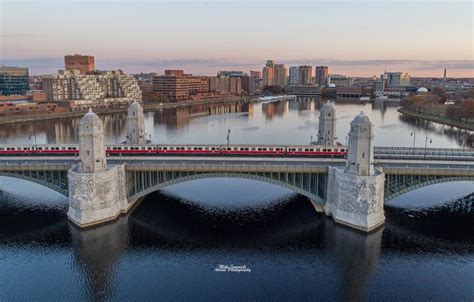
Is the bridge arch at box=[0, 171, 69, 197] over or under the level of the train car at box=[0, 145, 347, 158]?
under

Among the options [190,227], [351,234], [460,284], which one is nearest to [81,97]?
[190,227]

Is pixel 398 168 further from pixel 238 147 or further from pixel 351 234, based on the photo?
pixel 238 147

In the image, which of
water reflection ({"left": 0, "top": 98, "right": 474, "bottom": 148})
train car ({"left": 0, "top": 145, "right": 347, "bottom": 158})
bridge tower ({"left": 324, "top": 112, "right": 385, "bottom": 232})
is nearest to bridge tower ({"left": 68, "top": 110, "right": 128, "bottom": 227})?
train car ({"left": 0, "top": 145, "right": 347, "bottom": 158})

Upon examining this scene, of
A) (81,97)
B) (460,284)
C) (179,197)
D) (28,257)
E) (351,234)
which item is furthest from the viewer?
(81,97)

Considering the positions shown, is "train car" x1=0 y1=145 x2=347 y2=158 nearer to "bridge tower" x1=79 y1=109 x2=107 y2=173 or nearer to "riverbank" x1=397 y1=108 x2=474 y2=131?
"bridge tower" x1=79 y1=109 x2=107 y2=173

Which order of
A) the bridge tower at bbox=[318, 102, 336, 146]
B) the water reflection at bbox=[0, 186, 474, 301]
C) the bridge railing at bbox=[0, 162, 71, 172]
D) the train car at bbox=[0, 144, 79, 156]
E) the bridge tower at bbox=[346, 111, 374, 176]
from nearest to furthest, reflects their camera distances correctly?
the water reflection at bbox=[0, 186, 474, 301]
the bridge tower at bbox=[346, 111, 374, 176]
the bridge railing at bbox=[0, 162, 71, 172]
the train car at bbox=[0, 144, 79, 156]
the bridge tower at bbox=[318, 102, 336, 146]

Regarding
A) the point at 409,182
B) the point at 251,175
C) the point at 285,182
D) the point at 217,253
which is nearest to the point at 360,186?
the point at 409,182
